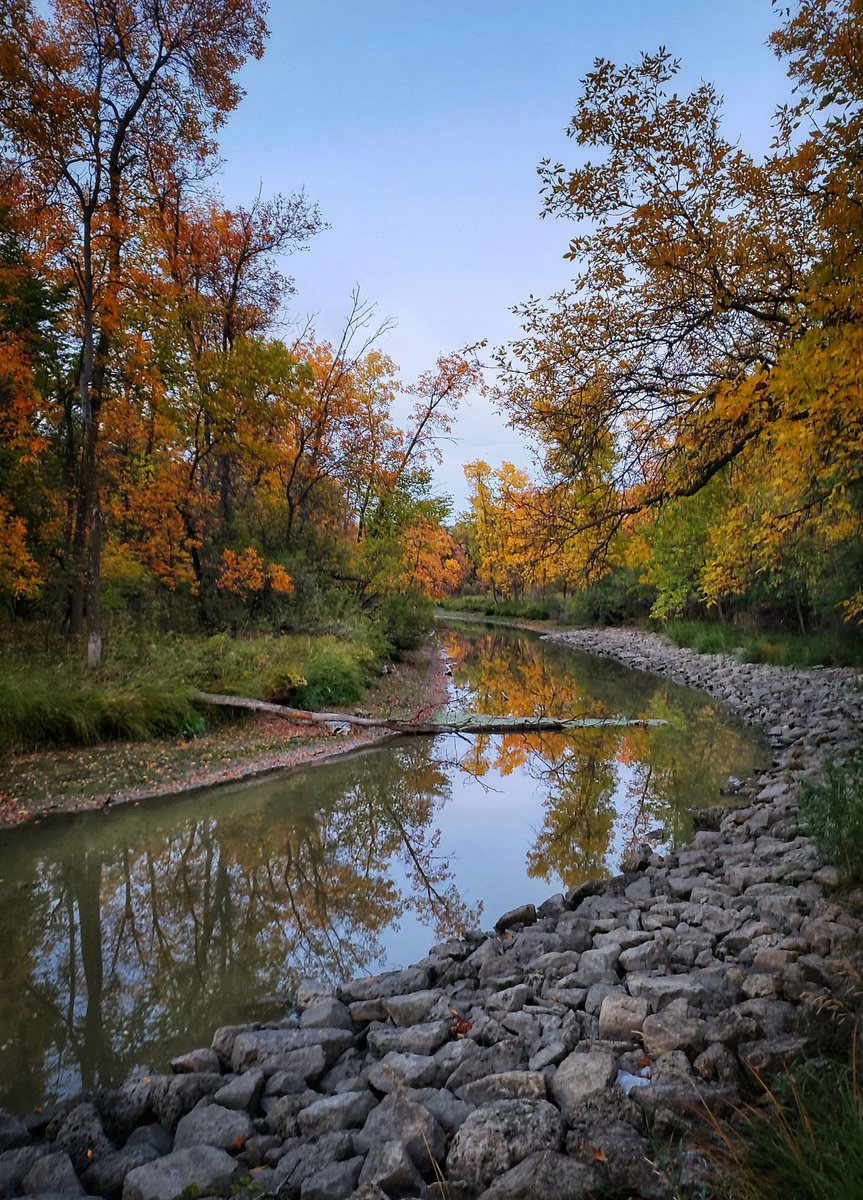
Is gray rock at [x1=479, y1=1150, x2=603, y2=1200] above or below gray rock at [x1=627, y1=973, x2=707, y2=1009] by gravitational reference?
above

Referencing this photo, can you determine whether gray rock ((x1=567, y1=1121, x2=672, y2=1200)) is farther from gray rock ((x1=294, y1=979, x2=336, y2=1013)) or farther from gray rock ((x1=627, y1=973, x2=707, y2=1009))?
gray rock ((x1=294, y1=979, x2=336, y2=1013))

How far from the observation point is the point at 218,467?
16.7 meters

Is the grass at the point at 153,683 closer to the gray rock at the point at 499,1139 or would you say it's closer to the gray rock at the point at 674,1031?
the gray rock at the point at 499,1139

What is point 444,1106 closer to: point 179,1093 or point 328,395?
point 179,1093

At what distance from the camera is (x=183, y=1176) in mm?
2463

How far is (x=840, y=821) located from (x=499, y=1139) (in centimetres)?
352

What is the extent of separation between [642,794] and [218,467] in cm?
1282

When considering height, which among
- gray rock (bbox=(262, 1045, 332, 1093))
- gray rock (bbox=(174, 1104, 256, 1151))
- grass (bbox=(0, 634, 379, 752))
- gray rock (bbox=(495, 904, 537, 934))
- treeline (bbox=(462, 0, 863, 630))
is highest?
treeline (bbox=(462, 0, 863, 630))

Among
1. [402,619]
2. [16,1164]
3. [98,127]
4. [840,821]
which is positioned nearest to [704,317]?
[840,821]

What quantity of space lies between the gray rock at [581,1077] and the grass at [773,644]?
1537 centimetres

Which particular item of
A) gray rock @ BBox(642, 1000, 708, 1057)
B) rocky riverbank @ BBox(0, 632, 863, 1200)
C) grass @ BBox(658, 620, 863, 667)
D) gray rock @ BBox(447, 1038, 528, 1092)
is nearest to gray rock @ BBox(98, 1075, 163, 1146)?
rocky riverbank @ BBox(0, 632, 863, 1200)

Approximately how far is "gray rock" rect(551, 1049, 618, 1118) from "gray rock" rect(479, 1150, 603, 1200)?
1.23 ft

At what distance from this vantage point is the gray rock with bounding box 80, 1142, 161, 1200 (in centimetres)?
252

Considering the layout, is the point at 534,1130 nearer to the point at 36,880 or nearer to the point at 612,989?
the point at 612,989
